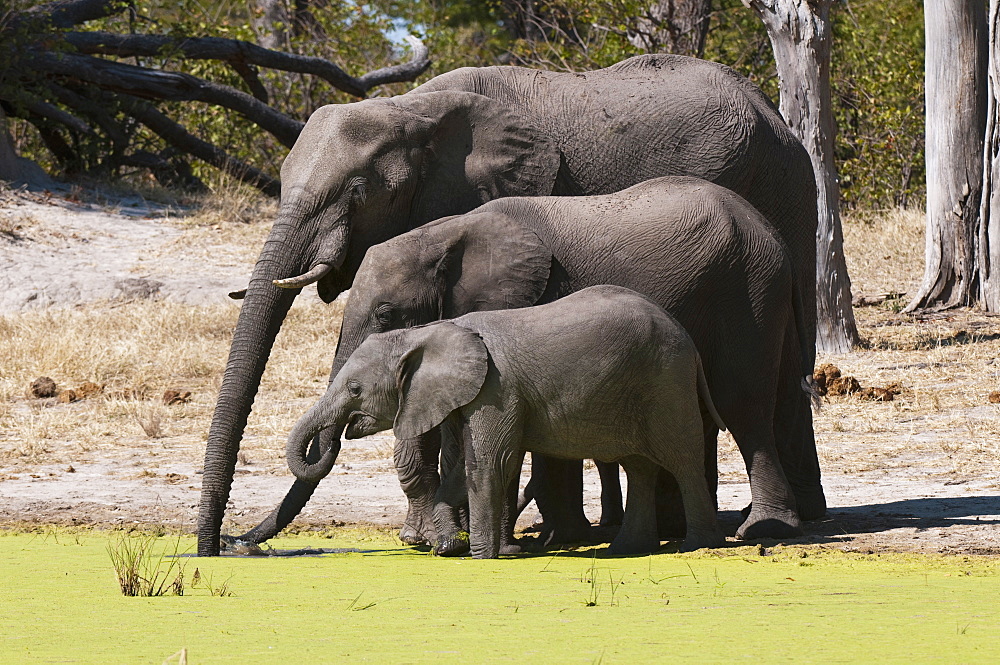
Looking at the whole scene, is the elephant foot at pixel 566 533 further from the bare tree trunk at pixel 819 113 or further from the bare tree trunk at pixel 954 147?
the bare tree trunk at pixel 954 147

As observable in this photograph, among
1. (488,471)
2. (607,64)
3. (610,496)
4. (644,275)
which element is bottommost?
(610,496)

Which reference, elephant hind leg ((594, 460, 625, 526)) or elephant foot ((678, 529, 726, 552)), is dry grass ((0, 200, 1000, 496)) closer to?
elephant hind leg ((594, 460, 625, 526))

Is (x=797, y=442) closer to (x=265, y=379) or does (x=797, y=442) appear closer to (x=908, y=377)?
(x=908, y=377)

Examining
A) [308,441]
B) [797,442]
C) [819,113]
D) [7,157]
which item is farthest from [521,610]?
[7,157]

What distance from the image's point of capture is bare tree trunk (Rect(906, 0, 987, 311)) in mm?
16562

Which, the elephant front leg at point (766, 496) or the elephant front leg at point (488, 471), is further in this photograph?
the elephant front leg at point (766, 496)

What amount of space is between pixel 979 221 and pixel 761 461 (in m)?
9.75

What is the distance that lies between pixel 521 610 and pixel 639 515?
2.16 m

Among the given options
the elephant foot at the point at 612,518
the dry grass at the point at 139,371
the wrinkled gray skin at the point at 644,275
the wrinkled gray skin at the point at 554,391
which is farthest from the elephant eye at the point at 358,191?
the dry grass at the point at 139,371

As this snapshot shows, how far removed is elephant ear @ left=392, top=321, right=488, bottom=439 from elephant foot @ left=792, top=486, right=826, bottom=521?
2274 mm

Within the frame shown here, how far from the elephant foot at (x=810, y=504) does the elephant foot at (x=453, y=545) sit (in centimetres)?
198

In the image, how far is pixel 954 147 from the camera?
55.2 ft

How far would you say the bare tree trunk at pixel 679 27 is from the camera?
19.1 meters

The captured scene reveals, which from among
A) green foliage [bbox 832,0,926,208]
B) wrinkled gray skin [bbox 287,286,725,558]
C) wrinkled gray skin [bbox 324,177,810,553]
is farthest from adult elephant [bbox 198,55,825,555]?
green foliage [bbox 832,0,926,208]
